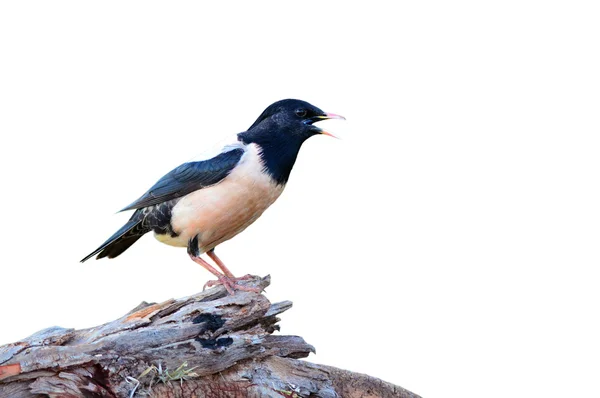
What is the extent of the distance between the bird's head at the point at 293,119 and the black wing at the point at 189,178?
0.34 m

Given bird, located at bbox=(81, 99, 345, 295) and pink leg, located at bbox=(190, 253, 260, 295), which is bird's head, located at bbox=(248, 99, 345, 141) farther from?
pink leg, located at bbox=(190, 253, 260, 295)

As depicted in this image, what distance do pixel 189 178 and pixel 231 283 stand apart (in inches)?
34.8

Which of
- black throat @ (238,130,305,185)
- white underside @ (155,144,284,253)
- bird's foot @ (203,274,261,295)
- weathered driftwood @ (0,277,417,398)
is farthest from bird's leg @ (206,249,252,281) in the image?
black throat @ (238,130,305,185)

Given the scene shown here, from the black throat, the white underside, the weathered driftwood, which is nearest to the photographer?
the weathered driftwood

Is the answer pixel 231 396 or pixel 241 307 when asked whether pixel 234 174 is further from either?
pixel 231 396

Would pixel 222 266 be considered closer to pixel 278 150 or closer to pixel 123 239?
pixel 123 239

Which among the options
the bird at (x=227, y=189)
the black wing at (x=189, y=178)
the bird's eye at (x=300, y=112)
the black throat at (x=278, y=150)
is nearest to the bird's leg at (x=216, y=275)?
the bird at (x=227, y=189)

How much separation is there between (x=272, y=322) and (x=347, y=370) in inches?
26.8

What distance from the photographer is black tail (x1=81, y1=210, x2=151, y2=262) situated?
691cm

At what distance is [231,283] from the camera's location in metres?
6.61

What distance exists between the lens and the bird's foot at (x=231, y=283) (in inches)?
258

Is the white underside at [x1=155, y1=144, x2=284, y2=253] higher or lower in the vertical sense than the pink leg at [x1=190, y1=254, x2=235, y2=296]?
higher

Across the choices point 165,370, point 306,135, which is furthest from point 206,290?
point 306,135

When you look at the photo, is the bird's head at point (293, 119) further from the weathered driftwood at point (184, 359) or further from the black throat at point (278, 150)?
the weathered driftwood at point (184, 359)
